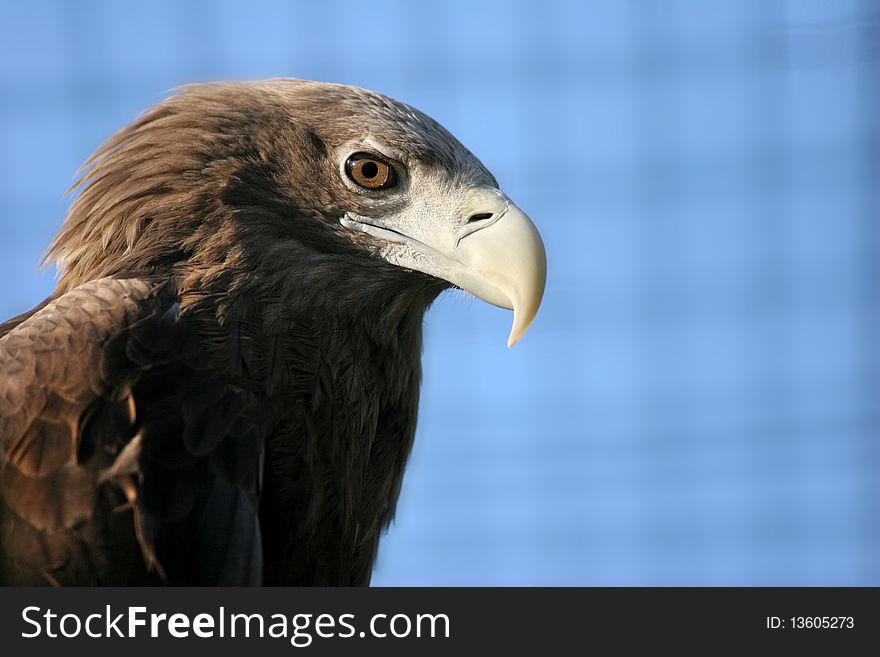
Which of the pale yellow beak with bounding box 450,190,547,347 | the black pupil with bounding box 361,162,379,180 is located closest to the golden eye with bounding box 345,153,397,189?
the black pupil with bounding box 361,162,379,180

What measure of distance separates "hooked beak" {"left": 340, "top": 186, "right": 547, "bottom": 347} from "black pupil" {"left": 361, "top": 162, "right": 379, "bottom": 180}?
0.09m

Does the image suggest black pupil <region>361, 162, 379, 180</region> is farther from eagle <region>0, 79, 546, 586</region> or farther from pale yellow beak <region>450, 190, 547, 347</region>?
pale yellow beak <region>450, 190, 547, 347</region>

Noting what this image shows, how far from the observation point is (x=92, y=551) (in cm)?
202

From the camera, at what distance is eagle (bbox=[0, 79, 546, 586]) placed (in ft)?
6.73

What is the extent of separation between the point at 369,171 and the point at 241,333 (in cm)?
44

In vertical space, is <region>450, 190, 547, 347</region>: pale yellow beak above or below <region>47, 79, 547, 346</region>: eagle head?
below

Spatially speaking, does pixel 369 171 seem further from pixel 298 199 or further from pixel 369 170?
pixel 298 199

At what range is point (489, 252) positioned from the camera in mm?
2303

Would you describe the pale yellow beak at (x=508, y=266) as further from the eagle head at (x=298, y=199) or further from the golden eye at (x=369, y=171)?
the golden eye at (x=369, y=171)

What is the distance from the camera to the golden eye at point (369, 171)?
240cm
